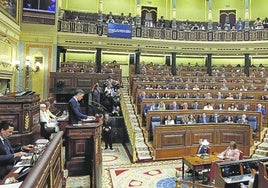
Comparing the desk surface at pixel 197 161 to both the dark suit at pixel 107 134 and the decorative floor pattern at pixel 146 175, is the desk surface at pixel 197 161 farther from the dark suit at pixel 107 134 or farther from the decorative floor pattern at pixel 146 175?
the dark suit at pixel 107 134

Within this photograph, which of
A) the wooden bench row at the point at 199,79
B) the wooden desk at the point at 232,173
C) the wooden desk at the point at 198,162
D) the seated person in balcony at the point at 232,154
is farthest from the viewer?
the wooden bench row at the point at 199,79

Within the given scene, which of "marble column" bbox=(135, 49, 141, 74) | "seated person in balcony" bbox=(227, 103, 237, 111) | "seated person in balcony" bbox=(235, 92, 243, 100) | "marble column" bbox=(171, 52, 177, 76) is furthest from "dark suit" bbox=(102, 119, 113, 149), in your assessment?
"marble column" bbox=(171, 52, 177, 76)

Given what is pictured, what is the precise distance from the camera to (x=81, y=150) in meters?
3.77

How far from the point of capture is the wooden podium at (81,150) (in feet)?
12.0

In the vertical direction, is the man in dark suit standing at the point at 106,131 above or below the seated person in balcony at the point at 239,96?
below

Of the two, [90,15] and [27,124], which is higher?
[90,15]

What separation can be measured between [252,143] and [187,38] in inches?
341

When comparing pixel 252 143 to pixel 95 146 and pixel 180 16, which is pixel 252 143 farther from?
pixel 180 16

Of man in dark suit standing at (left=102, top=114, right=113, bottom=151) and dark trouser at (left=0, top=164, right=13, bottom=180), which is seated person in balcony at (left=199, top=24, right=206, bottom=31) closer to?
man in dark suit standing at (left=102, top=114, right=113, bottom=151)

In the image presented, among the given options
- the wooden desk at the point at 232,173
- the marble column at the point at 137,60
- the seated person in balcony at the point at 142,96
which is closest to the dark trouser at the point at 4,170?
the wooden desk at the point at 232,173

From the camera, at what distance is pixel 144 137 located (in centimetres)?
841

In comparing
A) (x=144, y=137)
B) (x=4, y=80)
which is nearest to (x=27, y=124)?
(x=144, y=137)

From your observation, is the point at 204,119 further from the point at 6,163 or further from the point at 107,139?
the point at 6,163

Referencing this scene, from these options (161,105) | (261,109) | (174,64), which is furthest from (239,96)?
(174,64)
